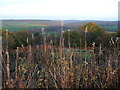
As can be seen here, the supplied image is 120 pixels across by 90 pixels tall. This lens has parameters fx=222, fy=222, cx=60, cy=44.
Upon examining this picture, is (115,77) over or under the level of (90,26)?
under

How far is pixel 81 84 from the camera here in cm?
300

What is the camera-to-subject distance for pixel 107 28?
16.6 ft

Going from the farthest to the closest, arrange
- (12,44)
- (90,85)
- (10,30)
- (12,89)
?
1. (10,30)
2. (12,44)
3. (90,85)
4. (12,89)

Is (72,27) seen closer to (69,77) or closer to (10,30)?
(10,30)

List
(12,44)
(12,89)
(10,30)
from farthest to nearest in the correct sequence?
(10,30)
(12,44)
(12,89)

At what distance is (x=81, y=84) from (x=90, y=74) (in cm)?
19

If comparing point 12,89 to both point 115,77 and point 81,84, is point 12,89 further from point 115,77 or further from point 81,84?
point 115,77

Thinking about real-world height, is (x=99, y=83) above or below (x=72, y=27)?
below

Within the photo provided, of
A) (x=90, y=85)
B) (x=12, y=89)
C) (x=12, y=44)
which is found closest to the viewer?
(x=12, y=89)

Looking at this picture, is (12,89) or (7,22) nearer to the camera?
(12,89)

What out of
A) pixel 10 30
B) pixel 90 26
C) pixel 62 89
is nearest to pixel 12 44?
pixel 10 30

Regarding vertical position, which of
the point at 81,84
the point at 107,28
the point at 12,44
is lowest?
the point at 81,84

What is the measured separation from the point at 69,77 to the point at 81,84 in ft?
0.95

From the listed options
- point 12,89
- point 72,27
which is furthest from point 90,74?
point 72,27
